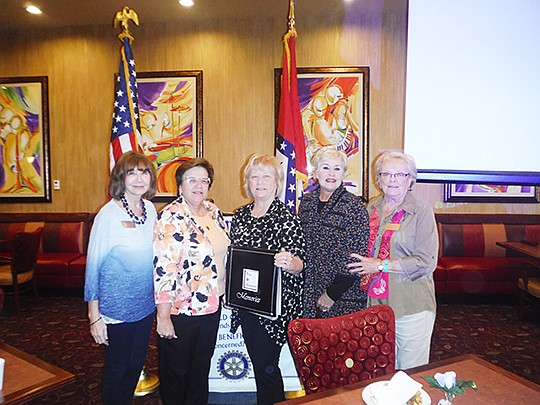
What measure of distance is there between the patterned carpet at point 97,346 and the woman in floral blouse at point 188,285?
760mm

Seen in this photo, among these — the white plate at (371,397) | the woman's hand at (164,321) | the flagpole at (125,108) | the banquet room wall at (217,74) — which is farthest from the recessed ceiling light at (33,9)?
the white plate at (371,397)

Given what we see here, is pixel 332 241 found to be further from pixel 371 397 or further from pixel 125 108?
pixel 125 108

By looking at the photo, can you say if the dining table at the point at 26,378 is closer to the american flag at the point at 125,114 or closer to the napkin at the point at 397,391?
the napkin at the point at 397,391

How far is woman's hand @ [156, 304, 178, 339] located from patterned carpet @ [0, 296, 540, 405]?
1038 millimetres

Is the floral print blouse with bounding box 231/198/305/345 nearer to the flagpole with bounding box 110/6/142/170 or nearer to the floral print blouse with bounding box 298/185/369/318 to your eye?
the floral print blouse with bounding box 298/185/369/318

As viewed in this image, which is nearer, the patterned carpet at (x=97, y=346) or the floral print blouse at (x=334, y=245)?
the floral print blouse at (x=334, y=245)

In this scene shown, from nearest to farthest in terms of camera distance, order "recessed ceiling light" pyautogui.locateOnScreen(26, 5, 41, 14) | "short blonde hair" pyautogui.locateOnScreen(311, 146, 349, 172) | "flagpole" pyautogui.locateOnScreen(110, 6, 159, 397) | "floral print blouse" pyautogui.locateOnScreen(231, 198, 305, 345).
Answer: "floral print blouse" pyautogui.locateOnScreen(231, 198, 305, 345)
"short blonde hair" pyautogui.locateOnScreen(311, 146, 349, 172)
"flagpole" pyautogui.locateOnScreen(110, 6, 159, 397)
"recessed ceiling light" pyautogui.locateOnScreen(26, 5, 41, 14)

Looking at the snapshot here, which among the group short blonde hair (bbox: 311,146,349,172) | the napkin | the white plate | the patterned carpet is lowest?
the patterned carpet

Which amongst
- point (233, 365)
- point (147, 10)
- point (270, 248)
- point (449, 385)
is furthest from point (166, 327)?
point (147, 10)

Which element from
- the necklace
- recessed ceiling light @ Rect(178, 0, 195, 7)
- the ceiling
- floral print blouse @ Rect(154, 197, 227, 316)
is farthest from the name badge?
recessed ceiling light @ Rect(178, 0, 195, 7)

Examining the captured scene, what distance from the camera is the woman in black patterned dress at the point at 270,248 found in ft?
7.21

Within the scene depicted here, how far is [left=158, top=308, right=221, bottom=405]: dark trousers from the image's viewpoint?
2.20 m

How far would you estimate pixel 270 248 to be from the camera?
7.22ft

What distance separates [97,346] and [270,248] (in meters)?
2.54
